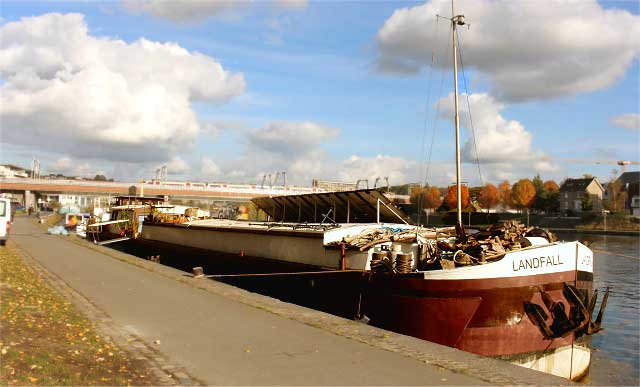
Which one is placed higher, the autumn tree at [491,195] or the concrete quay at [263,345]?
the autumn tree at [491,195]

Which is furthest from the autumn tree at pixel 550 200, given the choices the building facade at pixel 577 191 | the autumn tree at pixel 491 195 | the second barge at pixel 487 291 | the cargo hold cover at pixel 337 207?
the second barge at pixel 487 291

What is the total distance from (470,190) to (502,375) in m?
11.9

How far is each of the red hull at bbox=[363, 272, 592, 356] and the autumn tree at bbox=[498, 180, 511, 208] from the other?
10907 centimetres

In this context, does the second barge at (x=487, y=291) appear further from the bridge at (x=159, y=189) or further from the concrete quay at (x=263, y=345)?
the bridge at (x=159, y=189)

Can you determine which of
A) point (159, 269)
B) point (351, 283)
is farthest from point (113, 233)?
point (351, 283)

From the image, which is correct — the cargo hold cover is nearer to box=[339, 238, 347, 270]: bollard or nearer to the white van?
box=[339, 238, 347, 270]: bollard

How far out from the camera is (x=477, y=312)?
459 inches

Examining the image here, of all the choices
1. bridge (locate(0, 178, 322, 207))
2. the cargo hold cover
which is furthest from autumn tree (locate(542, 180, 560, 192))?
the cargo hold cover

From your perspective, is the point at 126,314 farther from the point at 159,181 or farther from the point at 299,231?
the point at 159,181

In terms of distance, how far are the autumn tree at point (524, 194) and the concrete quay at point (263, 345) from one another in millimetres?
102715

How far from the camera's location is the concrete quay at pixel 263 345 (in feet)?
23.5

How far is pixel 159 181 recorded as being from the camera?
9694 cm

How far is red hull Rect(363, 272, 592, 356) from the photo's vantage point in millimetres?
11633

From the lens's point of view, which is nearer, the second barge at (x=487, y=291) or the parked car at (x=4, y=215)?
the second barge at (x=487, y=291)
